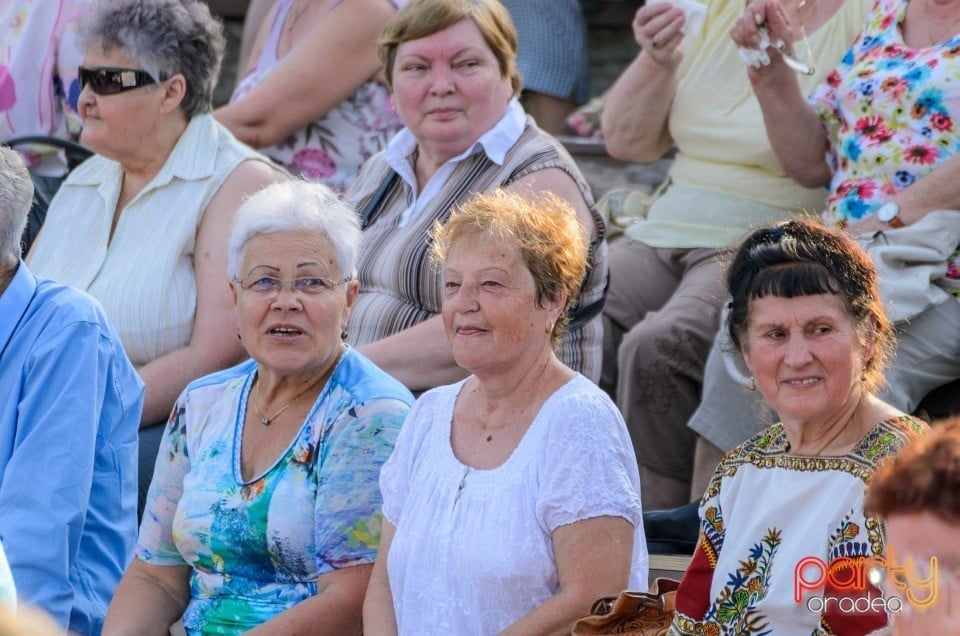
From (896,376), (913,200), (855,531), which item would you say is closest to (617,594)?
(855,531)

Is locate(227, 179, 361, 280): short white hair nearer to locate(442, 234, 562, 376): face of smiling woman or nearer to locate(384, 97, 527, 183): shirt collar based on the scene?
locate(442, 234, 562, 376): face of smiling woman

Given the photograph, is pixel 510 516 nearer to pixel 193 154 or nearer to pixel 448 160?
pixel 448 160

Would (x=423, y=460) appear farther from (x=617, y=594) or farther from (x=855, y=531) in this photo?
(x=855, y=531)

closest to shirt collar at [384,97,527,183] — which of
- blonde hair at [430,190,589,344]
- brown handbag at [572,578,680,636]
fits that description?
blonde hair at [430,190,589,344]

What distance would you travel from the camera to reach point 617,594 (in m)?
2.98

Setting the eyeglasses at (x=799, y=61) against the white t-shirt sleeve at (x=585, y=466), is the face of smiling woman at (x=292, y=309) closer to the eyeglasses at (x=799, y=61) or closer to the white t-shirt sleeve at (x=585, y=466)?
the white t-shirt sleeve at (x=585, y=466)

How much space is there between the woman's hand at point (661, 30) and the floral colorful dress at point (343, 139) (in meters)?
0.99

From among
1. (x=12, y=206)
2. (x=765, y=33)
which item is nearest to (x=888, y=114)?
(x=765, y=33)

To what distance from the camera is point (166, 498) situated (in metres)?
3.61

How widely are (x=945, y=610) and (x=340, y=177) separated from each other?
367cm

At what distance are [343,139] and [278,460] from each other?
7.00ft

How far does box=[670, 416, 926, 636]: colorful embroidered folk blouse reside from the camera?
2662mm

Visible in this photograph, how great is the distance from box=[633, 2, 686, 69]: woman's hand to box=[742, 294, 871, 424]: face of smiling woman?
196 cm

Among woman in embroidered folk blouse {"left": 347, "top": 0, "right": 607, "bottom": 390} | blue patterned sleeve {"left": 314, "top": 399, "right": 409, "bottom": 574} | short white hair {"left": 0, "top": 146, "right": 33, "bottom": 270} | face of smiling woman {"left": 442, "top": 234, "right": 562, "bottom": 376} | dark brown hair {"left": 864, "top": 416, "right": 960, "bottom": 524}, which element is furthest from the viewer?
woman in embroidered folk blouse {"left": 347, "top": 0, "right": 607, "bottom": 390}
